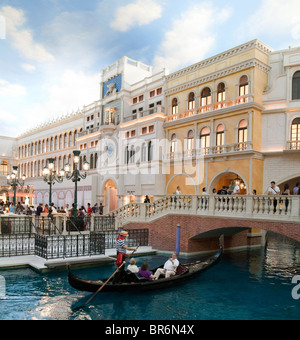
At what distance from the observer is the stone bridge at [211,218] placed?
11.5m

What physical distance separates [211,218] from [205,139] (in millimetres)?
7823

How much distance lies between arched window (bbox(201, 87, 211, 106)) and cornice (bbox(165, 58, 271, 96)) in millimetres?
573

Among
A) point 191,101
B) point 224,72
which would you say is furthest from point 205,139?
point 224,72

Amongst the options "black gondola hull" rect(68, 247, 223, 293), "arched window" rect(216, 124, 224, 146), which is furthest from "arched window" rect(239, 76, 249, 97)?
"black gondola hull" rect(68, 247, 223, 293)

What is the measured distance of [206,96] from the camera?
20.5m

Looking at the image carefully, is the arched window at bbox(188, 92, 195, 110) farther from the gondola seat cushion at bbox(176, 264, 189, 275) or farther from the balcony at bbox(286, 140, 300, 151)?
the gondola seat cushion at bbox(176, 264, 189, 275)

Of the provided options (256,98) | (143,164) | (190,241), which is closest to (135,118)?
(143,164)

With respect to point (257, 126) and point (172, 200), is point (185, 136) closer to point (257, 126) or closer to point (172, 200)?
point (257, 126)

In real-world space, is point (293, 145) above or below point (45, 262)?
above

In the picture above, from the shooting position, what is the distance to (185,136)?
21.3 metres

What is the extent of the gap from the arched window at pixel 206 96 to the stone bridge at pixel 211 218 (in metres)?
8.09

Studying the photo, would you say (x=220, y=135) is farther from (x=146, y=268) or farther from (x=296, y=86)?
(x=146, y=268)

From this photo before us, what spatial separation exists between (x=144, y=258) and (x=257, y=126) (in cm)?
999

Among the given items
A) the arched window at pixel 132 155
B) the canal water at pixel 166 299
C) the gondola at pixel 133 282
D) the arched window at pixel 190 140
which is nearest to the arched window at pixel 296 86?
the arched window at pixel 190 140
